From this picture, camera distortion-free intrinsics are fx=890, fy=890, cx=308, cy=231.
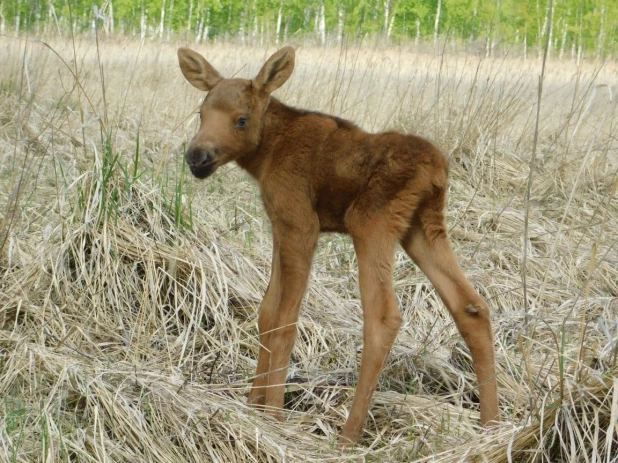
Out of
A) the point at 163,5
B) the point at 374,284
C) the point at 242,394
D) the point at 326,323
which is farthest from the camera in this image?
the point at 163,5

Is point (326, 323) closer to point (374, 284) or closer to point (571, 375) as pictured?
point (374, 284)

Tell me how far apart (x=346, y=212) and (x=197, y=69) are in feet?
3.64

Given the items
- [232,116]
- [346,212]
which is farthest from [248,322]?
[232,116]

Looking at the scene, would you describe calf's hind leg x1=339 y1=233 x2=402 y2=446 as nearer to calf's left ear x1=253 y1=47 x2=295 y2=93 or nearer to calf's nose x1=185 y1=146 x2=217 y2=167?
calf's nose x1=185 y1=146 x2=217 y2=167

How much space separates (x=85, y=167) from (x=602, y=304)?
10.6ft

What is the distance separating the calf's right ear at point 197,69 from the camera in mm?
4438

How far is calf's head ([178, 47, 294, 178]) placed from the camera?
160 inches

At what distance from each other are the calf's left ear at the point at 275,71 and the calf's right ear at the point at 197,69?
0.27 metres

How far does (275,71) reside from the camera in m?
4.33

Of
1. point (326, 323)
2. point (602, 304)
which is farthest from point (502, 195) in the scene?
point (326, 323)

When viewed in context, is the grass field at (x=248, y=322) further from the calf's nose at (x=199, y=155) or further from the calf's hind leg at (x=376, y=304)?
the calf's nose at (x=199, y=155)

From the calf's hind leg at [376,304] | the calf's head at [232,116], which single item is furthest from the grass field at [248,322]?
the calf's head at [232,116]

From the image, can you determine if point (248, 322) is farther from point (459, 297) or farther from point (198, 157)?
point (459, 297)

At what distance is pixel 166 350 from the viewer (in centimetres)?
460
